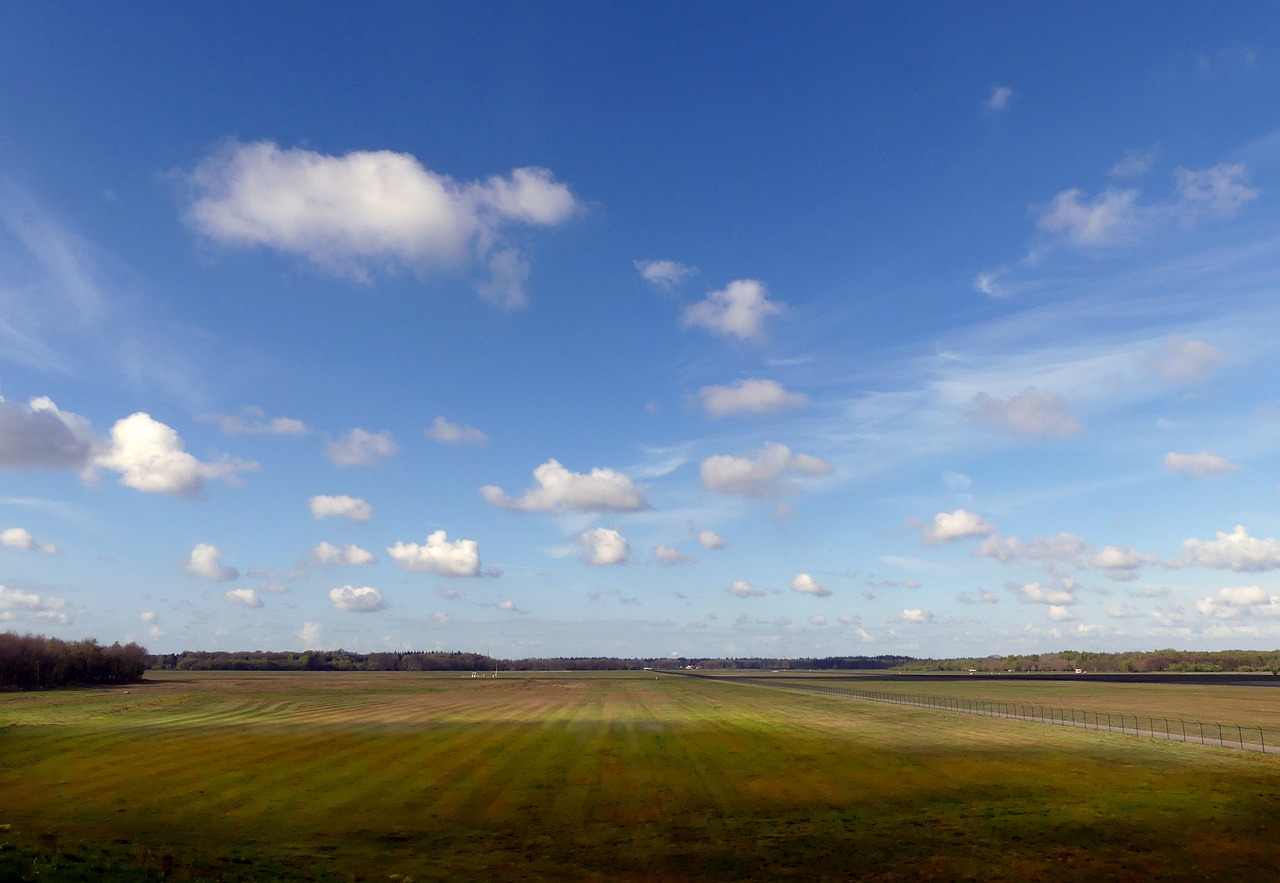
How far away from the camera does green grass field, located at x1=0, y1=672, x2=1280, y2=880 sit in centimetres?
2873

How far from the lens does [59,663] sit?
164m

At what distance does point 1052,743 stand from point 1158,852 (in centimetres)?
3293

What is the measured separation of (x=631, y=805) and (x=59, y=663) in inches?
6902

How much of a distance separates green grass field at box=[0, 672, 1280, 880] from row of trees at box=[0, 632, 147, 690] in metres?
109

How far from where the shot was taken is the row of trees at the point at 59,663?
156125 mm

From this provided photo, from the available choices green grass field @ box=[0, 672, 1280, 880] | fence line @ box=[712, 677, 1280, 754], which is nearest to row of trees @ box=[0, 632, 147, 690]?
green grass field @ box=[0, 672, 1280, 880]

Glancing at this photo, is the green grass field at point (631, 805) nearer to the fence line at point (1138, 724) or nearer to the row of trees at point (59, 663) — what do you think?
the fence line at point (1138, 724)

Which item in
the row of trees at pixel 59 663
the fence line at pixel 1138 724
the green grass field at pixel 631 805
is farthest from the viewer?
the row of trees at pixel 59 663

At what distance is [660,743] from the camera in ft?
208

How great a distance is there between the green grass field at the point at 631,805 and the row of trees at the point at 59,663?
4281 inches

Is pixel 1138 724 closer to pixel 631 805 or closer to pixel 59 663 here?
pixel 631 805

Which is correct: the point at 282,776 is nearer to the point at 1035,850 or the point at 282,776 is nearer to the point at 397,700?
the point at 1035,850

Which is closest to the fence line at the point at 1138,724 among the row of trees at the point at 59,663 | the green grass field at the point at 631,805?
the green grass field at the point at 631,805

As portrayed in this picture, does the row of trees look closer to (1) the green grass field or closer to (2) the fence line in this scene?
(1) the green grass field
